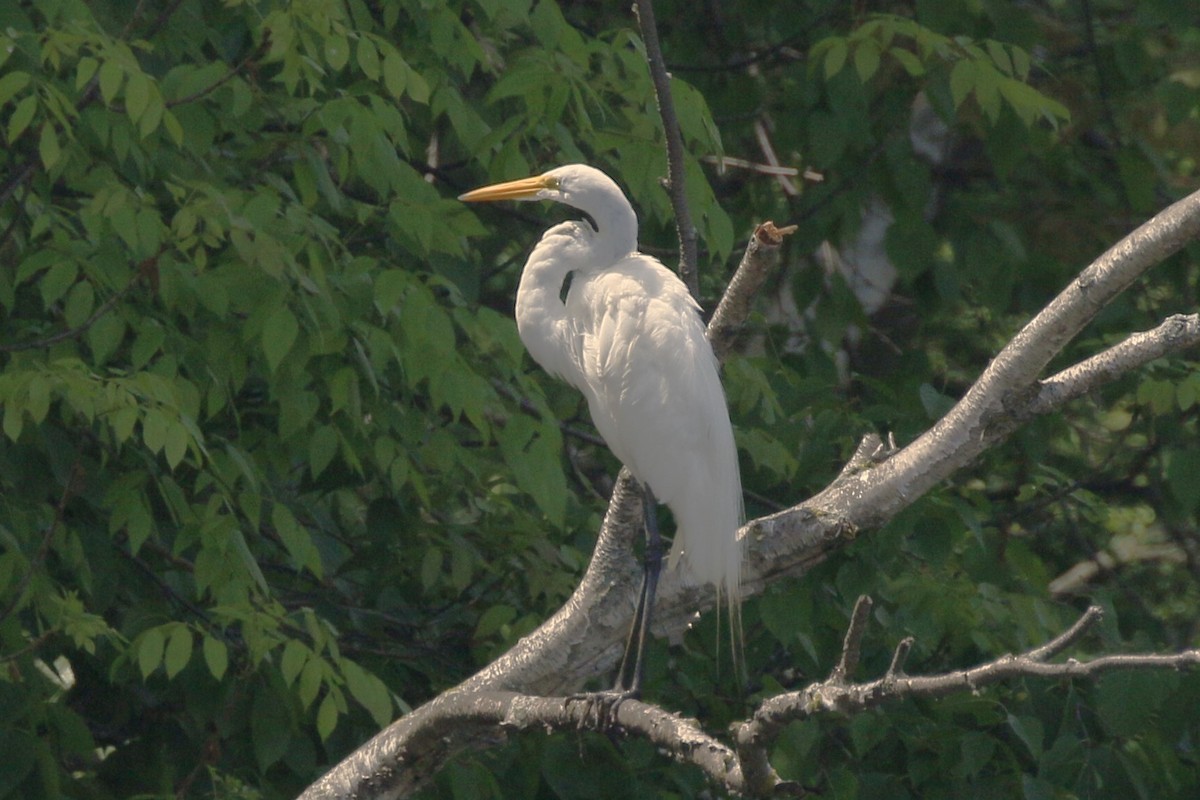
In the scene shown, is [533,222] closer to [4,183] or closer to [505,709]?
[4,183]

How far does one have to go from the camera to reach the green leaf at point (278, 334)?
2.49 m

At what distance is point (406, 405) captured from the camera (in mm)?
3006

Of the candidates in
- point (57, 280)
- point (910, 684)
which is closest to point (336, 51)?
point (57, 280)

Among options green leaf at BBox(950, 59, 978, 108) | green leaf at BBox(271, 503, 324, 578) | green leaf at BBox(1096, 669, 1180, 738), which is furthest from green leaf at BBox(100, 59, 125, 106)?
green leaf at BBox(1096, 669, 1180, 738)

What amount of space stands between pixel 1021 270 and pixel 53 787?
3.15m

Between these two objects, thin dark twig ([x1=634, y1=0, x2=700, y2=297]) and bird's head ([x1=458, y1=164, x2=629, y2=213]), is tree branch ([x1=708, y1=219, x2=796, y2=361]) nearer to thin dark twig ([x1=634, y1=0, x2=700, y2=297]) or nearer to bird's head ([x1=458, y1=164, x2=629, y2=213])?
thin dark twig ([x1=634, y1=0, x2=700, y2=297])

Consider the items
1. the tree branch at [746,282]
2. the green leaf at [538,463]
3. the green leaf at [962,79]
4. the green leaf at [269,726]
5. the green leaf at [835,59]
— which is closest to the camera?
the tree branch at [746,282]

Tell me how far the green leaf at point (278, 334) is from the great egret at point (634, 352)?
42cm

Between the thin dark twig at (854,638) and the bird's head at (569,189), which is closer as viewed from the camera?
the thin dark twig at (854,638)

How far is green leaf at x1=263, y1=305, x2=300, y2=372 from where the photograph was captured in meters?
2.49

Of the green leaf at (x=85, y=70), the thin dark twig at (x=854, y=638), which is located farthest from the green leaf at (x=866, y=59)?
the thin dark twig at (x=854, y=638)

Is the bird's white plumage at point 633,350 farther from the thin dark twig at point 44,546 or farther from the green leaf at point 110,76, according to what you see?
the thin dark twig at point 44,546

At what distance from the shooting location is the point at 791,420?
143 inches

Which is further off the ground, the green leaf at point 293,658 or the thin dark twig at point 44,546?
the thin dark twig at point 44,546
